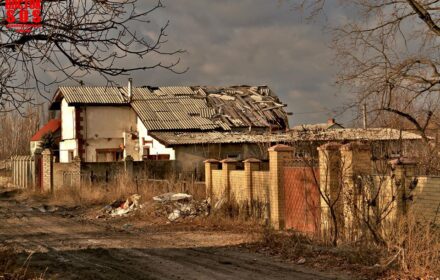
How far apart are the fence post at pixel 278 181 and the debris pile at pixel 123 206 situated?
6519 mm

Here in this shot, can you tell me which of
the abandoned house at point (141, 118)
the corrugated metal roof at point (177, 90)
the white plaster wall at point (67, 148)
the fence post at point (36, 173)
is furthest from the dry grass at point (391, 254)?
the corrugated metal roof at point (177, 90)

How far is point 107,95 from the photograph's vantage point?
36.6 metres

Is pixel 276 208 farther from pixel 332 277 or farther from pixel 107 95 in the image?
pixel 107 95

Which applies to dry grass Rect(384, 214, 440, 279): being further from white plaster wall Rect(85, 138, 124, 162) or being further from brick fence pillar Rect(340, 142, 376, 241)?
white plaster wall Rect(85, 138, 124, 162)

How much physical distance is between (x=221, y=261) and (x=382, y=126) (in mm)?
9833

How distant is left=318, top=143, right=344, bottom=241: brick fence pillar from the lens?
40.5ft

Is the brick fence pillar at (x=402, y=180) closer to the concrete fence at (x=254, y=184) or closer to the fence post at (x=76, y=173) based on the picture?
the concrete fence at (x=254, y=184)

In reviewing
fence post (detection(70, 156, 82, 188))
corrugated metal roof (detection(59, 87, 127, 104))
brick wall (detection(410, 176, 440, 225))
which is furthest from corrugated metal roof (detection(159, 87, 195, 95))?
brick wall (detection(410, 176, 440, 225))

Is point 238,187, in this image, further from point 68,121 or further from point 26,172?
point 68,121

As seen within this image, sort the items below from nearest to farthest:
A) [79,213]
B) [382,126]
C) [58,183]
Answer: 1. [382,126]
2. [79,213]
3. [58,183]

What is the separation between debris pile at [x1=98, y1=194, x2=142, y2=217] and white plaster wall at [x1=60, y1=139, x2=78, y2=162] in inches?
569

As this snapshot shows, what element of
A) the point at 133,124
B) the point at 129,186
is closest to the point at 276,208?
the point at 129,186

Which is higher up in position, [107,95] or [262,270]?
[107,95]

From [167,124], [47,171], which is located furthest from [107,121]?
[47,171]
